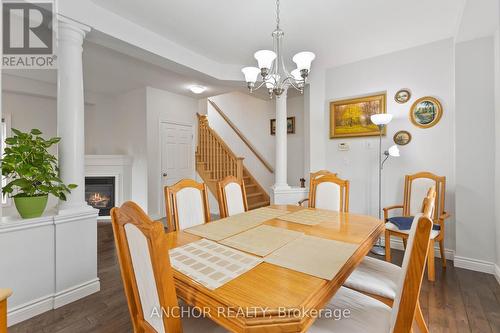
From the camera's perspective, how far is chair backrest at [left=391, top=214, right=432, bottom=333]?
71 centimetres

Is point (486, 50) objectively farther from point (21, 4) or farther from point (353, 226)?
point (21, 4)

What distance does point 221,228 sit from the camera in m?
1.64

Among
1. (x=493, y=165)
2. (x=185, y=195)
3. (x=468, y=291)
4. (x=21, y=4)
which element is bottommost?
(x=468, y=291)

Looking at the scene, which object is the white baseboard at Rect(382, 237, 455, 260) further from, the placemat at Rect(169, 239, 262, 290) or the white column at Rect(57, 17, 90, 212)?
the white column at Rect(57, 17, 90, 212)

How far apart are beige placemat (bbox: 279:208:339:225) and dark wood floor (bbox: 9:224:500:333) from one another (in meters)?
0.95

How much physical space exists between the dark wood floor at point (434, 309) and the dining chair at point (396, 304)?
94cm

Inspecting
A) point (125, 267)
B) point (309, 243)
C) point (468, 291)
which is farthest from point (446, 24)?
point (125, 267)

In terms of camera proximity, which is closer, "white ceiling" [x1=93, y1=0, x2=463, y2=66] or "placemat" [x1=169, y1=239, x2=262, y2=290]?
"placemat" [x1=169, y1=239, x2=262, y2=290]

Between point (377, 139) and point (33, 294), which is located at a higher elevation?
point (377, 139)

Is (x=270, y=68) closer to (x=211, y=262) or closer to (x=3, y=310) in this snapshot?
(x=211, y=262)

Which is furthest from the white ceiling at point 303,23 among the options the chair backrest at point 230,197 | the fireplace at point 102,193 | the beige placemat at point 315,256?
the fireplace at point 102,193

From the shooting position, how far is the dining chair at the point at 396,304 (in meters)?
0.72

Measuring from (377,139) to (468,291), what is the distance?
1845 mm

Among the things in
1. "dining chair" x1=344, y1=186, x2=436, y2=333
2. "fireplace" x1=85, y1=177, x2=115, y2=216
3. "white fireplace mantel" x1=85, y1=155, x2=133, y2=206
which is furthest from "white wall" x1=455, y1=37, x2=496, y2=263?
"fireplace" x1=85, y1=177, x2=115, y2=216
